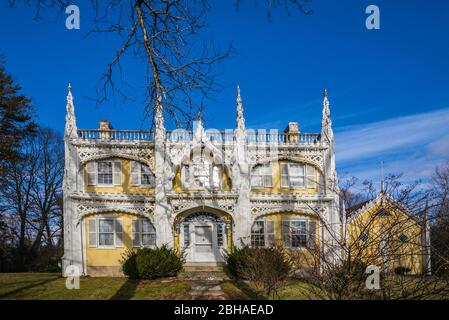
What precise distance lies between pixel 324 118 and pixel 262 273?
13.7m

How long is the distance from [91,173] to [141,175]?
3217 mm

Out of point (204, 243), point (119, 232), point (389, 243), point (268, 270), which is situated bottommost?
point (204, 243)

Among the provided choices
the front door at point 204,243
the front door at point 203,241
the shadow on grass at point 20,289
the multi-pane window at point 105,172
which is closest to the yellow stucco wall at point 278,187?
the front door at point 203,241

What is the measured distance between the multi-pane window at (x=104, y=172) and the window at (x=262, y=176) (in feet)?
29.8

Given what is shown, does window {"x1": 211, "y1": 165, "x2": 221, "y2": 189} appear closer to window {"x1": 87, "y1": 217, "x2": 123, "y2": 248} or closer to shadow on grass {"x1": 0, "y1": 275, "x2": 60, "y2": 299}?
window {"x1": 87, "y1": 217, "x2": 123, "y2": 248}

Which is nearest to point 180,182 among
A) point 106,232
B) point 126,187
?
point 126,187

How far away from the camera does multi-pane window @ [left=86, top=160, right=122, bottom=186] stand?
71.4 ft

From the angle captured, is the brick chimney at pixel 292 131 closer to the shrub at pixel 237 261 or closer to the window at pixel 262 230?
the window at pixel 262 230

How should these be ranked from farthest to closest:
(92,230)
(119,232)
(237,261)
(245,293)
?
(119,232)
(92,230)
(237,261)
(245,293)

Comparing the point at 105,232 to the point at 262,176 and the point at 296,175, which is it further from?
the point at 296,175

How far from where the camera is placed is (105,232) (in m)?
21.5

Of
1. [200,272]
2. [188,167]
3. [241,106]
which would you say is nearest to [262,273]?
[200,272]
